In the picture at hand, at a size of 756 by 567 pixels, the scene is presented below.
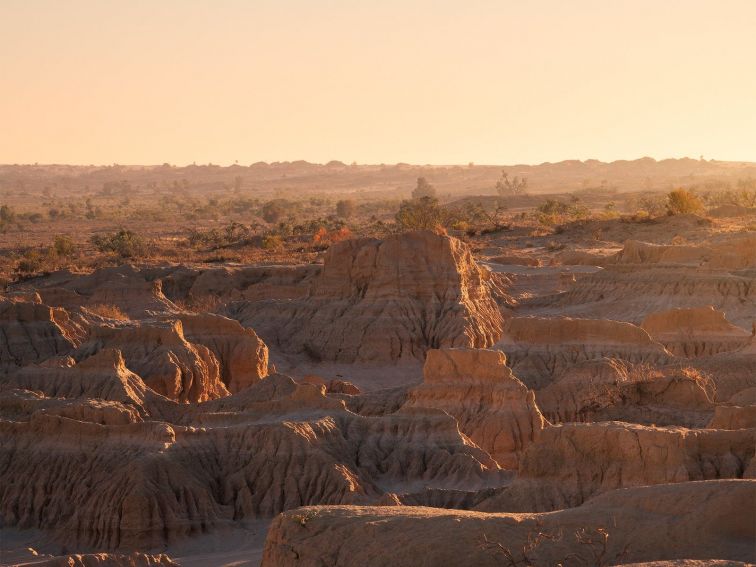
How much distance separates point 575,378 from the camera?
50094 mm

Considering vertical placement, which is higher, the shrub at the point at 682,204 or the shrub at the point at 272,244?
the shrub at the point at 682,204

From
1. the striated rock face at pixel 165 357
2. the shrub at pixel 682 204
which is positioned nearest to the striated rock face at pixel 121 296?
the striated rock face at pixel 165 357

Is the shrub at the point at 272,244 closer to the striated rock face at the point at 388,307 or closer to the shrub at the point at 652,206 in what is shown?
the shrub at the point at 652,206

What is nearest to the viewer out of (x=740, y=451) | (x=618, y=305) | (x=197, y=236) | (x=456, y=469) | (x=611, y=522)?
(x=611, y=522)

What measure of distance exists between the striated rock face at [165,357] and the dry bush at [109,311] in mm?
11938

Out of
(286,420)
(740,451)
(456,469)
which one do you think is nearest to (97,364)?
(286,420)

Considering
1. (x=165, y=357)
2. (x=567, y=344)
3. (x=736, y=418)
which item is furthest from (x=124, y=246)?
(x=736, y=418)

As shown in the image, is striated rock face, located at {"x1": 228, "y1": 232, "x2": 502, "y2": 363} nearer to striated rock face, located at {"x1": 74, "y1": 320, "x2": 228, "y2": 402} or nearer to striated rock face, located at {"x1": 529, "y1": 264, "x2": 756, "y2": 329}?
striated rock face, located at {"x1": 529, "y1": 264, "x2": 756, "y2": 329}

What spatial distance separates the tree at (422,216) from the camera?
4892 inches

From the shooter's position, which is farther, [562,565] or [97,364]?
[97,364]

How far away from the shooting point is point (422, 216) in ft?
418

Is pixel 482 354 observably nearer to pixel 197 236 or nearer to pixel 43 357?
pixel 43 357

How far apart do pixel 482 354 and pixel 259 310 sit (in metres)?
30.0

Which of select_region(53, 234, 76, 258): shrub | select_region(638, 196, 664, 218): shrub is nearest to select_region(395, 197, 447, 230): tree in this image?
select_region(638, 196, 664, 218): shrub
